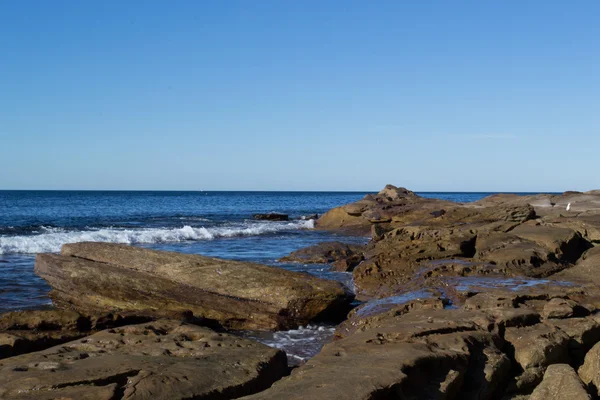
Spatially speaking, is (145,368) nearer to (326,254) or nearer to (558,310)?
(558,310)

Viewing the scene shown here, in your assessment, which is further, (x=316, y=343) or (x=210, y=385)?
(x=316, y=343)

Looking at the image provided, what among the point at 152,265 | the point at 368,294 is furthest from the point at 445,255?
the point at 152,265

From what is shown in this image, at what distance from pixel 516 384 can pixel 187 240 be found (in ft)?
75.6

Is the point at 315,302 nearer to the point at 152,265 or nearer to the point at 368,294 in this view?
the point at 368,294

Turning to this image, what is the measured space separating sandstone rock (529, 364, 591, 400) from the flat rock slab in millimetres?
2426

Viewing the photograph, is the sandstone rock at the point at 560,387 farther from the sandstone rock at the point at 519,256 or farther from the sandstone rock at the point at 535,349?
the sandstone rock at the point at 519,256

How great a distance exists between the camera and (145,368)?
5023mm

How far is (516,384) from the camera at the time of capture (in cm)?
546

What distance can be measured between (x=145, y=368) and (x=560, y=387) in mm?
3570

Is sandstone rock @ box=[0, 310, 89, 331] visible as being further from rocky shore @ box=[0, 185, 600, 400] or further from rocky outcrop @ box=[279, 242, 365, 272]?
rocky outcrop @ box=[279, 242, 365, 272]

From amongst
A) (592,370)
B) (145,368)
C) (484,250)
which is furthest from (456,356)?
(484,250)

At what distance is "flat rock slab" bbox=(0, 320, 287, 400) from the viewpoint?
4570 mm

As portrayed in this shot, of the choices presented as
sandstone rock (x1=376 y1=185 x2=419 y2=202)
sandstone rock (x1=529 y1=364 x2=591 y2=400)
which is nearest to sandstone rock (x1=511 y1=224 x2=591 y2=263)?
sandstone rock (x1=529 y1=364 x2=591 y2=400)

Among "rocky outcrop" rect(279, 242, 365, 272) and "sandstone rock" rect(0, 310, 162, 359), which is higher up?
"sandstone rock" rect(0, 310, 162, 359)
